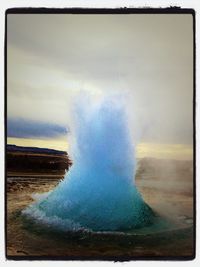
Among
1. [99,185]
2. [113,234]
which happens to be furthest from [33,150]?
[113,234]

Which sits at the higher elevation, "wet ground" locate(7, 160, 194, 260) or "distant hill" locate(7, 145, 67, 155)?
"distant hill" locate(7, 145, 67, 155)

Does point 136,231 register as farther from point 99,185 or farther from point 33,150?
point 33,150

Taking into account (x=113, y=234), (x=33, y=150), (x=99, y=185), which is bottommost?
(x=113, y=234)

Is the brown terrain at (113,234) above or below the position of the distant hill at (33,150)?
below
